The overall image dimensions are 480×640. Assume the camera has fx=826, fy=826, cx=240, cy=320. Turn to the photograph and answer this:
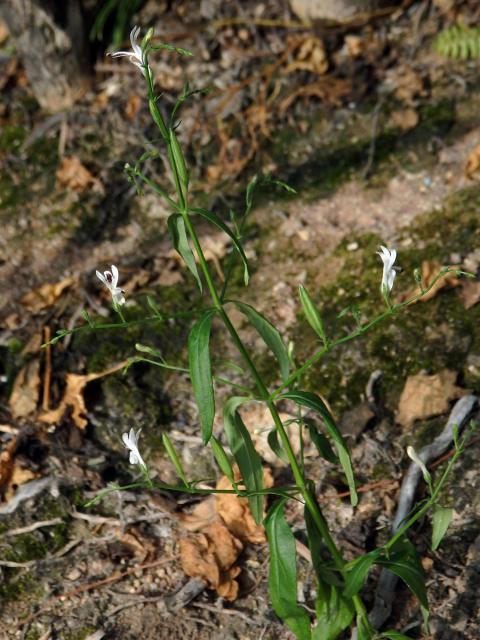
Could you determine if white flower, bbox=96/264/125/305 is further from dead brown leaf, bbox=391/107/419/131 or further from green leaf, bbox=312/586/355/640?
dead brown leaf, bbox=391/107/419/131

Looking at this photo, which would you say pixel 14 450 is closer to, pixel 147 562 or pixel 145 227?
pixel 147 562

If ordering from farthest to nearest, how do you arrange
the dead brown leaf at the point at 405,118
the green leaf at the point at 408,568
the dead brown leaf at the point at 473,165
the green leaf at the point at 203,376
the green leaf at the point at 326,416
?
1. the dead brown leaf at the point at 405,118
2. the dead brown leaf at the point at 473,165
3. the green leaf at the point at 408,568
4. the green leaf at the point at 326,416
5. the green leaf at the point at 203,376

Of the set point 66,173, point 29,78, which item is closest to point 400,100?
point 66,173

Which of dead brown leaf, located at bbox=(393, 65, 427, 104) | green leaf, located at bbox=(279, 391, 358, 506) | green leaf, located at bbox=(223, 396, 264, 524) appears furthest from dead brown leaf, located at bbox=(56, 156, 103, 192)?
green leaf, located at bbox=(279, 391, 358, 506)

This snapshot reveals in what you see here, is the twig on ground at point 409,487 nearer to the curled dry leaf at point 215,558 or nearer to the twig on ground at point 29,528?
the curled dry leaf at point 215,558

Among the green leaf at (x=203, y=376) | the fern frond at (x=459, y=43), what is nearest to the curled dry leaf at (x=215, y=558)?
the green leaf at (x=203, y=376)

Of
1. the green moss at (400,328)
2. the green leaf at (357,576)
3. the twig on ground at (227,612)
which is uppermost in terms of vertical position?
the green leaf at (357,576)
